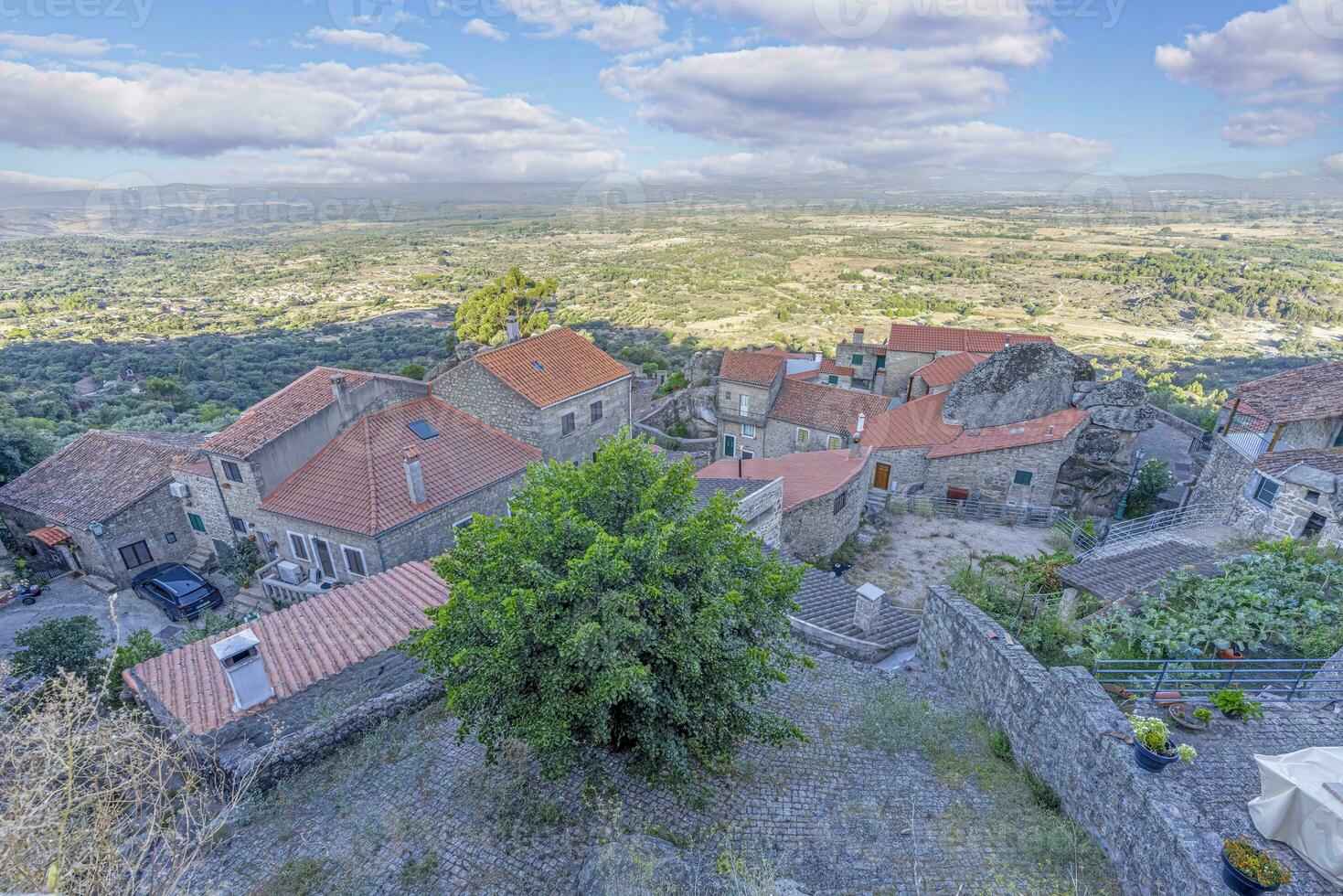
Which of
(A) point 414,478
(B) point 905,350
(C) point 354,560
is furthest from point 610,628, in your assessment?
(B) point 905,350

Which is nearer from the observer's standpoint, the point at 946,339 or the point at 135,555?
the point at 135,555

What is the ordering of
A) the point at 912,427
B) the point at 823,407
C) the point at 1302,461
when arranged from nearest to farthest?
the point at 1302,461, the point at 912,427, the point at 823,407

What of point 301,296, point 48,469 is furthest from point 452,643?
point 301,296

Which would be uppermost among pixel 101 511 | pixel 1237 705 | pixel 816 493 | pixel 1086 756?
pixel 1237 705

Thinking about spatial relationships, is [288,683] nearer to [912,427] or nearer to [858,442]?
[858,442]

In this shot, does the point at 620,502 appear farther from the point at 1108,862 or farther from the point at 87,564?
the point at 87,564

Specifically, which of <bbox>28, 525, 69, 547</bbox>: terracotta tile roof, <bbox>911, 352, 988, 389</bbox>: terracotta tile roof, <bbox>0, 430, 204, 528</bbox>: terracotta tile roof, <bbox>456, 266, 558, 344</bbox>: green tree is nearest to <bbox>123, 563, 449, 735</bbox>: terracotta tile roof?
<bbox>0, 430, 204, 528</bbox>: terracotta tile roof

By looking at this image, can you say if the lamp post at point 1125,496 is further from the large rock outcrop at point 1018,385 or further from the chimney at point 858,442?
the chimney at point 858,442
